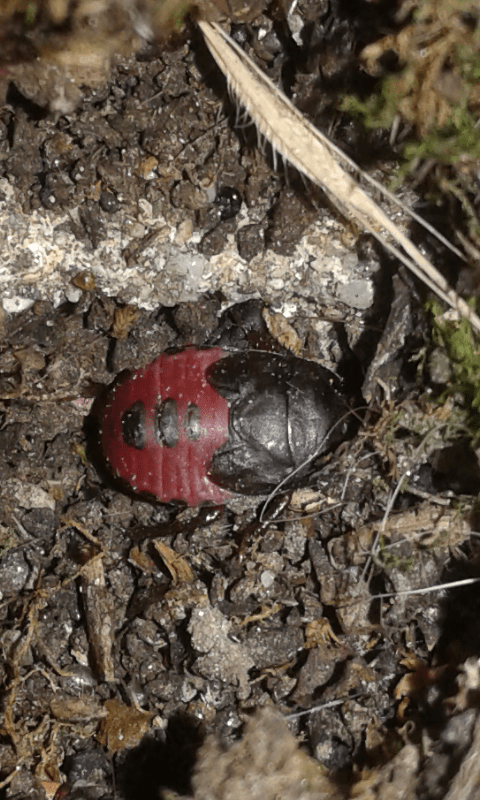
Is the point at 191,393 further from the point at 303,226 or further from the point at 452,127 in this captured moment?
the point at 452,127

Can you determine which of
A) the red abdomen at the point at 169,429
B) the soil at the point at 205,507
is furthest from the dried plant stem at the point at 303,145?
the red abdomen at the point at 169,429

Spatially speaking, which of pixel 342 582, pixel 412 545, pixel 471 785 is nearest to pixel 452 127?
pixel 412 545

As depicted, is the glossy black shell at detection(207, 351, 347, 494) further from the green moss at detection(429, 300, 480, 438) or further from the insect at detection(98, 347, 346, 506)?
the green moss at detection(429, 300, 480, 438)

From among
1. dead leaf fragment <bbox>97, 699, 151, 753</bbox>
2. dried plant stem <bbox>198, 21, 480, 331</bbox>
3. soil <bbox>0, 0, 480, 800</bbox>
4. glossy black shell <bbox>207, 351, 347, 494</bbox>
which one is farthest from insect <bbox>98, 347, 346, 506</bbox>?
dead leaf fragment <bbox>97, 699, 151, 753</bbox>

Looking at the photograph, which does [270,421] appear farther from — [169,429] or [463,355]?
[463,355]

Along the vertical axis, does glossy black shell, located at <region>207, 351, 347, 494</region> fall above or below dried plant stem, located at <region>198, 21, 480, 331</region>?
below

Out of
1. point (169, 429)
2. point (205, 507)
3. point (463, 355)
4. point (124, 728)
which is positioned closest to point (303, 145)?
point (463, 355)

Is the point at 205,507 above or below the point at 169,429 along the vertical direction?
below
